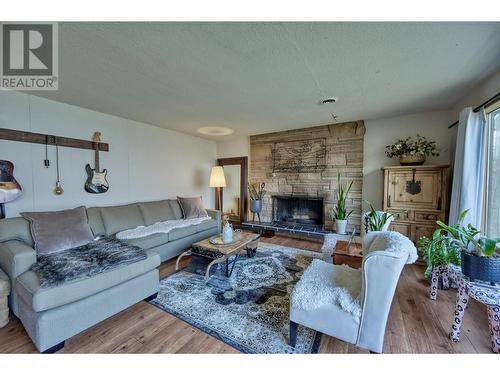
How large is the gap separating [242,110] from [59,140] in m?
2.58

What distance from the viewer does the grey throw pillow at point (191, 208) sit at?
3.76m

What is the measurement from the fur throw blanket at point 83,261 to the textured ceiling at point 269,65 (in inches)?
69.4

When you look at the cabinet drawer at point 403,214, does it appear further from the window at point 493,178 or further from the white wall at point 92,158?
the white wall at point 92,158

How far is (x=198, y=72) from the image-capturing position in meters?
1.94

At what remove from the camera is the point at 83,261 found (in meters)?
1.76

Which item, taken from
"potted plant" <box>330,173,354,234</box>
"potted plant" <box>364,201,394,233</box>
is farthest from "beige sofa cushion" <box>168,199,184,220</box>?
"potted plant" <box>364,201,394,233</box>

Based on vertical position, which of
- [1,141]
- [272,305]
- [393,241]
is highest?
[1,141]

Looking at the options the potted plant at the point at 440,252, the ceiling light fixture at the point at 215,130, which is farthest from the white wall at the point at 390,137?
the ceiling light fixture at the point at 215,130

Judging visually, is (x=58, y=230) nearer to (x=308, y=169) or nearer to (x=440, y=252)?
(x=440, y=252)

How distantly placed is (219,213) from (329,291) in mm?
2921

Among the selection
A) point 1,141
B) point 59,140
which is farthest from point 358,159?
point 1,141

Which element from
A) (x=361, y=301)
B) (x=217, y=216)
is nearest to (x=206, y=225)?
(x=217, y=216)
